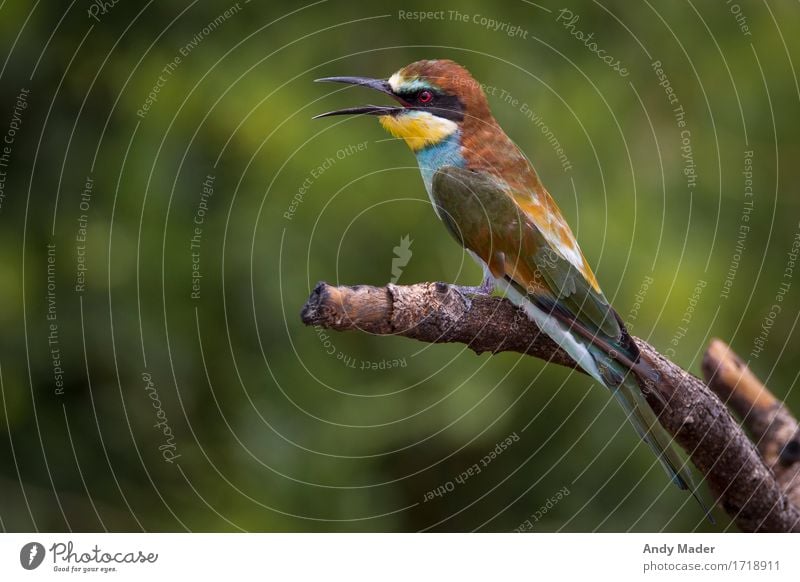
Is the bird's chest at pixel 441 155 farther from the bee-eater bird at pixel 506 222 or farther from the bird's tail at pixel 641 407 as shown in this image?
the bird's tail at pixel 641 407

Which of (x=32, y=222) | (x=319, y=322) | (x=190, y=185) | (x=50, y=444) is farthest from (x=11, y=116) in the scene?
(x=319, y=322)

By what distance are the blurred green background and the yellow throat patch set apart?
1.17 feet

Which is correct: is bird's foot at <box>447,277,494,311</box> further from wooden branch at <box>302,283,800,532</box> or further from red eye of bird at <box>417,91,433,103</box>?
red eye of bird at <box>417,91,433,103</box>

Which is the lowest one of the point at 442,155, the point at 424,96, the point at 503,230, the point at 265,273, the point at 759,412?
the point at 759,412

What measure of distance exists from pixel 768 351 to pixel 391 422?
100 centimetres

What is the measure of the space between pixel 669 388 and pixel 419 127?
66 cm

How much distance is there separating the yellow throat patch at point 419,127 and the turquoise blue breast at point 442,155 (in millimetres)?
11

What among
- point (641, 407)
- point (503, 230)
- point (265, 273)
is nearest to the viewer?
point (641, 407)

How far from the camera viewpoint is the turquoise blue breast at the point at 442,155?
2.12 meters

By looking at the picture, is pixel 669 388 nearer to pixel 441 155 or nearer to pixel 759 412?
pixel 759 412

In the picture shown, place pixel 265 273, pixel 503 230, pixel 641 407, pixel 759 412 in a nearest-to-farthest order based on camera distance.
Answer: pixel 641 407
pixel 503 230
pixel 759 412
pixel 265 273

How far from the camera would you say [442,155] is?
84.1 inches

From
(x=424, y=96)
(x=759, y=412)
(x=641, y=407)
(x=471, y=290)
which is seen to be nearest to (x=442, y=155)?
(x=424, y=96)

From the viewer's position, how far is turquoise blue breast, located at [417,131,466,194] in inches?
83.5
